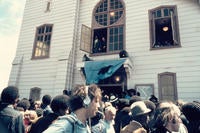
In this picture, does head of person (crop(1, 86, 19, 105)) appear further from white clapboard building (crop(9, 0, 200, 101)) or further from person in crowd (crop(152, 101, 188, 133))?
white clapboard building (crop(9, 0, 200, 101))

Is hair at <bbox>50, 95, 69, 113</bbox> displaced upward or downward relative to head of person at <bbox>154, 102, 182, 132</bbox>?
upward

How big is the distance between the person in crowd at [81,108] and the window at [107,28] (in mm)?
9327

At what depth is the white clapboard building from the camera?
9.69 metres

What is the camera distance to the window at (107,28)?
38.7 ft

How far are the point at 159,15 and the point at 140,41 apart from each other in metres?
1.80

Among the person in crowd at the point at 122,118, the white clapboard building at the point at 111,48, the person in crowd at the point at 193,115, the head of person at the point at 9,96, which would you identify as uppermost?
the white clapboard building at the point at 111,48

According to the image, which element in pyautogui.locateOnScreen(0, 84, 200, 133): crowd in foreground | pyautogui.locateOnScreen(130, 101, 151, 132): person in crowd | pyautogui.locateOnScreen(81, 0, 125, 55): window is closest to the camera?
pyautogui.locateOnScreen(0, 84, 200, 133): crowd in foreground

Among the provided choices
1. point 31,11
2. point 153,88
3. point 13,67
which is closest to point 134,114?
point 153,88

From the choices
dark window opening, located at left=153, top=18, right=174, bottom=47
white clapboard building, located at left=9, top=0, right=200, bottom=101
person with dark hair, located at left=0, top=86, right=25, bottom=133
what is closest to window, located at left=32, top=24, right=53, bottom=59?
white clapboard building, located at left=9, top=0, right=200, bottom=101

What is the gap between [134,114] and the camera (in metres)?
2.98

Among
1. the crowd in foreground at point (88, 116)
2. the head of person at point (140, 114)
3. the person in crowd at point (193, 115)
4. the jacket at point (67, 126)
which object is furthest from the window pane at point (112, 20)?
the jacket at point (67, 126)

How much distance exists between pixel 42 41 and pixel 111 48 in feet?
18.1

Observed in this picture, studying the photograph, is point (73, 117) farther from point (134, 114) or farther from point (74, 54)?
point (74, 54)

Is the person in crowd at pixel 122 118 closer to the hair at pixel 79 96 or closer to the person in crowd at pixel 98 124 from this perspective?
the person in crowd at pixel 98 124
